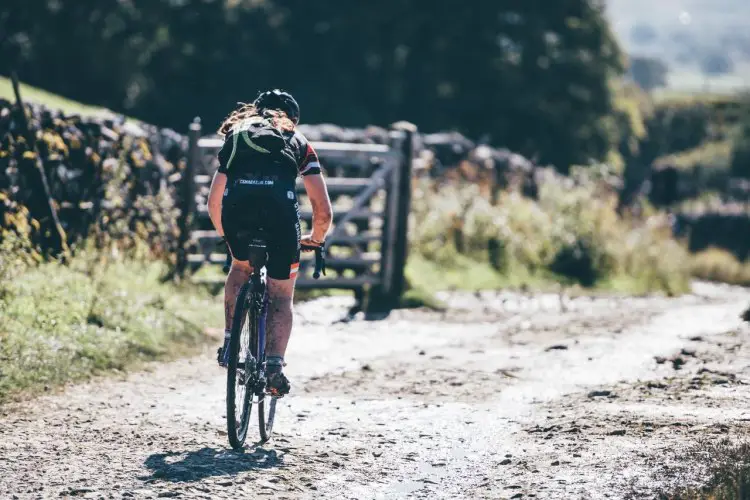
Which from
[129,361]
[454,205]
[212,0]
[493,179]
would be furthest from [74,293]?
[212,0]

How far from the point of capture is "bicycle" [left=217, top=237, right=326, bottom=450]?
6207 mm

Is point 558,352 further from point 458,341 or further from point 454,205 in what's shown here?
point 454,205

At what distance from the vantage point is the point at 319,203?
665cm

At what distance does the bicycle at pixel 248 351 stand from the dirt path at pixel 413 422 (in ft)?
0.73

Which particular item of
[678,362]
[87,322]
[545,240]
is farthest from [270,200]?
[545,240]

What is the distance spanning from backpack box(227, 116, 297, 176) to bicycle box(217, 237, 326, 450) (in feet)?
1.45

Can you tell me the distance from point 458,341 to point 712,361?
9.22 ft

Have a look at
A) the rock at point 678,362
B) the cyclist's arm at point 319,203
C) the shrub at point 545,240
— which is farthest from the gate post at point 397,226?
the cyclist's arm at point 319,203

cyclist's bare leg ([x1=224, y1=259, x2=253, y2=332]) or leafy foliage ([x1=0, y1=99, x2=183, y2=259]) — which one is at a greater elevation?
leafy foliage ([x1=0, y1=99, x2=183, y2=259])

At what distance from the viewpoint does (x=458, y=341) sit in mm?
11312

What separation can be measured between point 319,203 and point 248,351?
97 cm

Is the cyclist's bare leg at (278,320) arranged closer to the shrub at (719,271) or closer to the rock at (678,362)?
the rock at (678,362)

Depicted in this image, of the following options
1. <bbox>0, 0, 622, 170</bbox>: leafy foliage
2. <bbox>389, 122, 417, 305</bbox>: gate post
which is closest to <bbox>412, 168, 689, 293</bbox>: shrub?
<bbox>389, 122, 417, 305</bbox>: gate post

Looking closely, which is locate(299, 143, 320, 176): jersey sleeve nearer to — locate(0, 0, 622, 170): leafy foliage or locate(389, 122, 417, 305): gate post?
locate(389, 122, 417, 305): gate post
